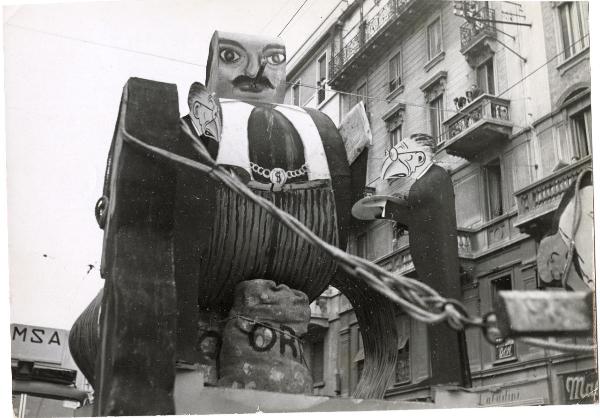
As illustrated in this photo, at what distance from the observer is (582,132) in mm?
6035

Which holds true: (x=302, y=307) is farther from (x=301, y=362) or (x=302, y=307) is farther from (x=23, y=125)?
(x=23, y=125)

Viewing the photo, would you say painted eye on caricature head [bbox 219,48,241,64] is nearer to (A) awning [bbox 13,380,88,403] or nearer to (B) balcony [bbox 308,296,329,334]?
(A) awning [bbox 13,380,88,403]

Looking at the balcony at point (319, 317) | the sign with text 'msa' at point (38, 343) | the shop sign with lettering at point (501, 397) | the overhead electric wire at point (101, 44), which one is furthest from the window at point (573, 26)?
the sign with text 'msa' at point (38, 343)

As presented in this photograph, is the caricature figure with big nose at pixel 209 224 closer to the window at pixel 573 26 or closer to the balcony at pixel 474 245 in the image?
the balcony at pixel 474 245

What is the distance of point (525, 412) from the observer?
4844 mm

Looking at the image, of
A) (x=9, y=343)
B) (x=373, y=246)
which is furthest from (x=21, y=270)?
(x=373, y=246)

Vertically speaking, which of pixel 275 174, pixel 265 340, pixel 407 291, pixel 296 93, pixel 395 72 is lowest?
pixel 407 291

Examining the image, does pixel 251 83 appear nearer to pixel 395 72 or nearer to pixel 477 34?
pixel 477 34

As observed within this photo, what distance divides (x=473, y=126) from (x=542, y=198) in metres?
1.32

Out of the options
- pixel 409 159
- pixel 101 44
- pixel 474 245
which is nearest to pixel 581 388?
pixel 409 159

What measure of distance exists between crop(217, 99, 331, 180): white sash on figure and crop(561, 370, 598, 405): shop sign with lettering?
6.76ft

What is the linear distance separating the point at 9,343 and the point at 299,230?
7.72ft

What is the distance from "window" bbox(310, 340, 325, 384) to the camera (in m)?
7.79

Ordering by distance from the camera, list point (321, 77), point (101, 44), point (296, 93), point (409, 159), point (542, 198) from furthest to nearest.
Answer: point (321, 77) → point (296, 93) → point (542, 198) → point (101, 44) → point (409, 159)
